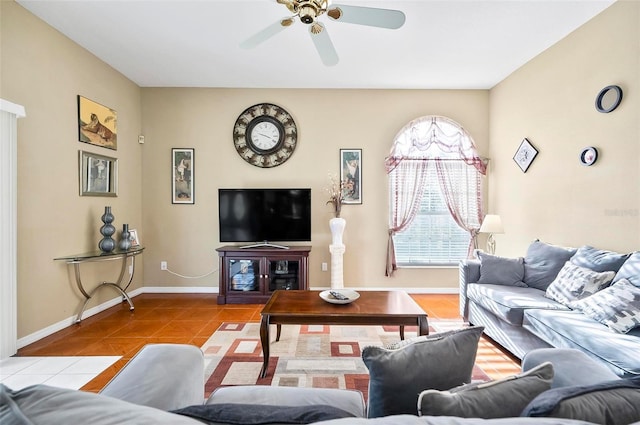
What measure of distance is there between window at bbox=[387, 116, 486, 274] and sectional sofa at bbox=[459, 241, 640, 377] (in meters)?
1.35

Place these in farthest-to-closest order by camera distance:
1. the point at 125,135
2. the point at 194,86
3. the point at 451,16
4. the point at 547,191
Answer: the point at 194,86, the point at 125,135, the point at 547,191, the point at 451,16

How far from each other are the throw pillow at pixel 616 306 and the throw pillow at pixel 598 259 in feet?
0.89

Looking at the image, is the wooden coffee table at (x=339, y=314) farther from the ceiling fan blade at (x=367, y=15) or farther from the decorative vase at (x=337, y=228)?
the ceiling fan blade at (x=367, y=15)

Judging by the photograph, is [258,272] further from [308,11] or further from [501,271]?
[308,11]

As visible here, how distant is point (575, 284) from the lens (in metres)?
2.38

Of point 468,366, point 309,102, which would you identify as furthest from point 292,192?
point 468,366

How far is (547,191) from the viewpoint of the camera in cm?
340

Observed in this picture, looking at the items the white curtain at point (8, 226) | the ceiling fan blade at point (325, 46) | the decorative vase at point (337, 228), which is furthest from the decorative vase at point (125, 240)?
the ceiling fan blade at point (325, 46)

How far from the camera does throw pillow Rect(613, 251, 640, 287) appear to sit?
6.82ft

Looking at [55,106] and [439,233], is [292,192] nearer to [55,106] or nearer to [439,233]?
[439,233]

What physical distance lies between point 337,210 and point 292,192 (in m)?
0.68

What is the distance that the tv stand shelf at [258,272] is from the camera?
403 centimetres

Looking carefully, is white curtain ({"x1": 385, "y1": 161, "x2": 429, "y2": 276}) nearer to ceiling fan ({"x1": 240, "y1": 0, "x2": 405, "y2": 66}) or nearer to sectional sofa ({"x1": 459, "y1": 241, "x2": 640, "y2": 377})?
sectional sofa ({"x1": 459, "y1": 241, "x2": 640, "y2": 377})

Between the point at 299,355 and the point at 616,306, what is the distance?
225 centimetres
